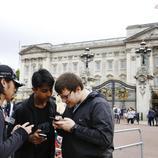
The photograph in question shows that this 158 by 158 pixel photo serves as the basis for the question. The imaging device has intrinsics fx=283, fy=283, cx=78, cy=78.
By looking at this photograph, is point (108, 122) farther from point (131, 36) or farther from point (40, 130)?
point (131, 36)

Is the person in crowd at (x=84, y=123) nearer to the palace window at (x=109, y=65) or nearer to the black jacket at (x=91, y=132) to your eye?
→ the black jacket at (x=91, y=132)

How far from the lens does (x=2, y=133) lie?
84.7 inches

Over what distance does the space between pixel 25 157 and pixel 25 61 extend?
57003 millimetres

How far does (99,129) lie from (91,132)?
7cm

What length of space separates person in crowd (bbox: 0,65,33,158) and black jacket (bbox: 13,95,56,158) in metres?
0.47

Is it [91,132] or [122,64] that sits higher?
[122,64]

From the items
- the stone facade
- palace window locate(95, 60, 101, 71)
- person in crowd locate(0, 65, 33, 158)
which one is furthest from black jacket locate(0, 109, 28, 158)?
palace window locate(95, 60, 101, 71)

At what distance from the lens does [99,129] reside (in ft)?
7.59

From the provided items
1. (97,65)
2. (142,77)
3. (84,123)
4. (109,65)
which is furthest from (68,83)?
(97,65)

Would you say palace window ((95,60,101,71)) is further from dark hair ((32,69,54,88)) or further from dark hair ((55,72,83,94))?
dark hair ((55,72,83,94))

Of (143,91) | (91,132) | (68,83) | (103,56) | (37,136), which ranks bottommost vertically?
(143,91)

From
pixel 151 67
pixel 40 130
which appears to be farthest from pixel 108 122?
pixel 151 67

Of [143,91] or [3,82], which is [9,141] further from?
[143,91]

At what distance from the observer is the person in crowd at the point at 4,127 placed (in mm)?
2107
